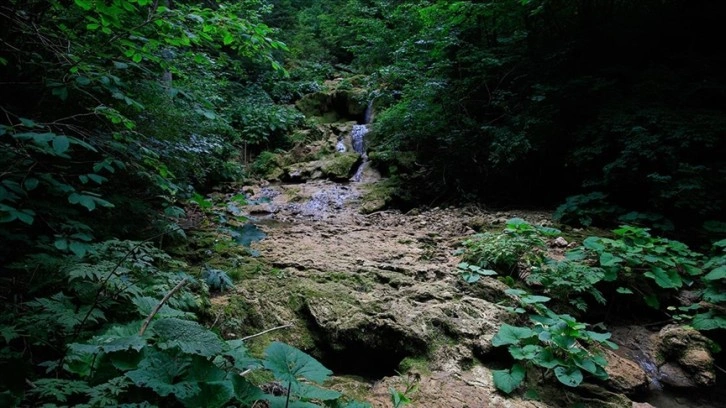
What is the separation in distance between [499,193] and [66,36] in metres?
6.06

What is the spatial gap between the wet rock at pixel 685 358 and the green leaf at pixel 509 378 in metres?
1.46

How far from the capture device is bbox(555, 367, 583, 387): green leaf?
2125mm

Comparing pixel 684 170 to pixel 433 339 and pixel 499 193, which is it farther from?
pixel 433 339

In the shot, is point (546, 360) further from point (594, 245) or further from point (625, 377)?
point (594, 245)

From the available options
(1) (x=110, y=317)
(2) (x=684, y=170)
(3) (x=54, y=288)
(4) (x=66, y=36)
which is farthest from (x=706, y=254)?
(4) (x=66, y=36)

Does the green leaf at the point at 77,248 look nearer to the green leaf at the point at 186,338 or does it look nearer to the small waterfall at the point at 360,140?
the green leaf at the point at 186,338

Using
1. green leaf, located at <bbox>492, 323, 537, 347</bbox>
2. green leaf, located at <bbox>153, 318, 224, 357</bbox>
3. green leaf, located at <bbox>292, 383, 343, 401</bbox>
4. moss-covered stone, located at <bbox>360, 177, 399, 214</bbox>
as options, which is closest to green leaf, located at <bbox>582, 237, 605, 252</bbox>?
green leaf, located at <bbox>492, 323, 537, 347</bbox>

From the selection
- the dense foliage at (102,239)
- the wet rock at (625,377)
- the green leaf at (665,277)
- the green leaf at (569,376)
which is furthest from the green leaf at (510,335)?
the green leaf at (665,277)

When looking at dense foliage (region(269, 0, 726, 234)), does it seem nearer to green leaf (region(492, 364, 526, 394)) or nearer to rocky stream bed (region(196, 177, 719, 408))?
rocky stream bed (region(196, 177, 719, 408))

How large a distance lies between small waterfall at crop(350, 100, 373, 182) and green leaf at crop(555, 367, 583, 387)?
7.36 meters

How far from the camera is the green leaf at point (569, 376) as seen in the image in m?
2.12

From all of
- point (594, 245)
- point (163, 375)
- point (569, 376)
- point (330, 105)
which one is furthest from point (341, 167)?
point (163, 375)


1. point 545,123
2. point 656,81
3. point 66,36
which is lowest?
point 66,36

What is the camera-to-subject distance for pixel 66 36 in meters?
2.53
